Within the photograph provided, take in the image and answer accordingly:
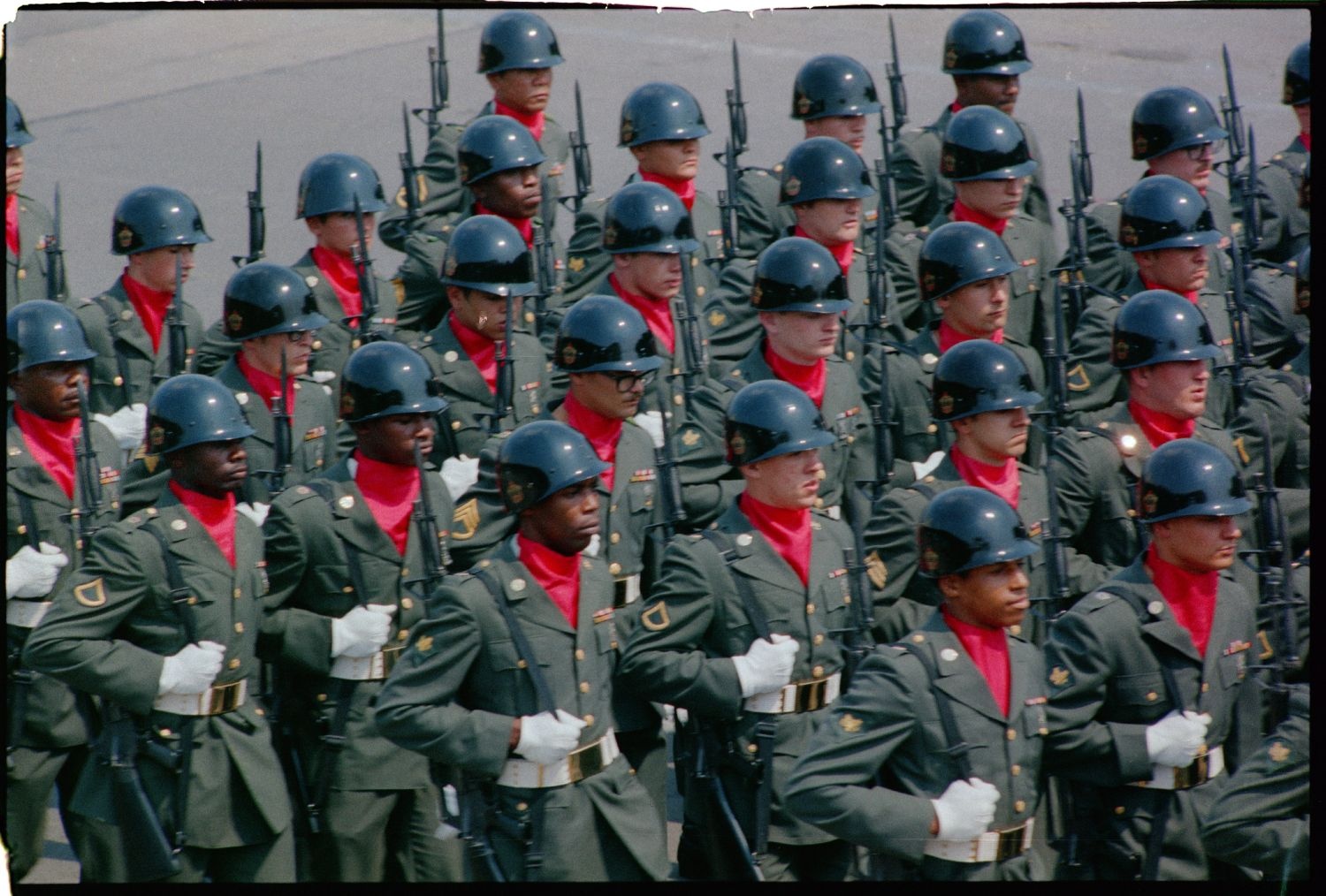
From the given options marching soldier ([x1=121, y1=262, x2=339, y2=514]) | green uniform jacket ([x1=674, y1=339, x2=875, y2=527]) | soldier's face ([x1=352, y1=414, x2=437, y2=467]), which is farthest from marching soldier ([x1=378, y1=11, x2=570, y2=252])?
soldier's face ([x1=352, y1=414, x2=437, y2=467])

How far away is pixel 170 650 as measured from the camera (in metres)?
8.11

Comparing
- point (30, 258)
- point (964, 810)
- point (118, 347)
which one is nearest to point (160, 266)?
point (118, 347)

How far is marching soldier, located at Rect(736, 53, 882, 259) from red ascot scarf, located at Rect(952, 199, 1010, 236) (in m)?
0.78

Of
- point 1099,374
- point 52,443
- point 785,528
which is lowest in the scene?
point 785,528

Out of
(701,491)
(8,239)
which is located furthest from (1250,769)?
(8,239)

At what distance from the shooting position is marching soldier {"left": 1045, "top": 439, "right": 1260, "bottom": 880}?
762cm

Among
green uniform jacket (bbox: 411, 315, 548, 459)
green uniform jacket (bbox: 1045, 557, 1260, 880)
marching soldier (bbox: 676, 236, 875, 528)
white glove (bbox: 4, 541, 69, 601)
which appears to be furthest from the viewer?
green uniform jacket (bbox: 411, 315, 548, 459)

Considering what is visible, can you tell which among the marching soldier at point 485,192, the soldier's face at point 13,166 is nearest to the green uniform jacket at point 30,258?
the soldier's face at point 13,166

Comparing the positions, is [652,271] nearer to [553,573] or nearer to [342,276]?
[342,276]

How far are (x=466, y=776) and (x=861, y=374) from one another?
3.56m

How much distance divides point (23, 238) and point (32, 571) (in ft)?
11.7

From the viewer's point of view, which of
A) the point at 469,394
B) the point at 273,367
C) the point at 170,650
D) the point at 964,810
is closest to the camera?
the point at 964,810

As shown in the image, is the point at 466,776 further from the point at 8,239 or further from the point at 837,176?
the point at 8,239

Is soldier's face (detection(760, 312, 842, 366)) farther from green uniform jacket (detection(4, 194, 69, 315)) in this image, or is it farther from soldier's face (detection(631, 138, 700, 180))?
green uniform jacket (detection(4, 194, 69, 315))
